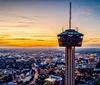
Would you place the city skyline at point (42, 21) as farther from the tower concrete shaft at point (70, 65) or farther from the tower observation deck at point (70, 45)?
the tower concrete shaft at point (70, 65)

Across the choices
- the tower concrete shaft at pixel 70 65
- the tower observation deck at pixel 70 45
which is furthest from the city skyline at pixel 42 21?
the tower concrete shaft at pixel 70 65

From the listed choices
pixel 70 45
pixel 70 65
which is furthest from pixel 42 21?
pixel 70 65

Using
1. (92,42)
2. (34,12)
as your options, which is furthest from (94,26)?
(34,12)

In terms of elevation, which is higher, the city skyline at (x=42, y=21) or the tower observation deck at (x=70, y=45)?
the city skyline at (x=42, y=21)

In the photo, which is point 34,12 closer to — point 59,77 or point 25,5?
point 25,5

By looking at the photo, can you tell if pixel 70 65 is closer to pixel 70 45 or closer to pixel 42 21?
pixel 70 45

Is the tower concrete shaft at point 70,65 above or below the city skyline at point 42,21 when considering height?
below
